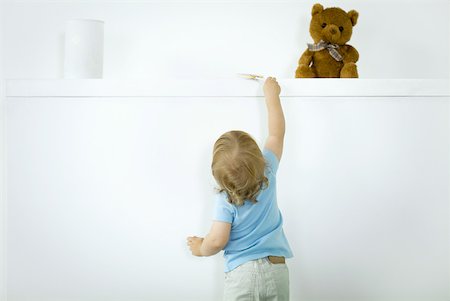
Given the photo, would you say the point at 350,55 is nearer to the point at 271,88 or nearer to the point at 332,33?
the point at 332,33

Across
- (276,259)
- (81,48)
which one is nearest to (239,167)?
(276,259)

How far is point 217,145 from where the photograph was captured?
118cm

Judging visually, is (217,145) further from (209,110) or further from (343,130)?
(343,130)

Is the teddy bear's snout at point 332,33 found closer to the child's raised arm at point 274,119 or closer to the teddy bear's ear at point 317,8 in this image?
the teddy bear's ear at point 317,8

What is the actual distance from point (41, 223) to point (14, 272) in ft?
0.45

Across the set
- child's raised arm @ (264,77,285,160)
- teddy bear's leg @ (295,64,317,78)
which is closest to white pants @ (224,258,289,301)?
child's raised arm @ (264,77,285,160)

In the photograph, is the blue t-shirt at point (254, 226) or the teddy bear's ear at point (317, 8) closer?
the blue t-shirt at point (254, 226)

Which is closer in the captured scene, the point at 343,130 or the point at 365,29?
the point at 343,130

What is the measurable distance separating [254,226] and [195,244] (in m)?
0.16

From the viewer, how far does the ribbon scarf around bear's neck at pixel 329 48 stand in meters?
1.51

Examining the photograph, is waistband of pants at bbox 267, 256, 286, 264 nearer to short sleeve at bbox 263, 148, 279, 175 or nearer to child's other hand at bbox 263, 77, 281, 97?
short sleeve at bbox 263, 148, 279, 175

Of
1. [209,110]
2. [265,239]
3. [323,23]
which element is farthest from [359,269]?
[323,23]

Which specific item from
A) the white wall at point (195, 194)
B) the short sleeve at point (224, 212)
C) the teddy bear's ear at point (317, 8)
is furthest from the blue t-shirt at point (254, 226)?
the teddy bear's ear at point (317, 8)

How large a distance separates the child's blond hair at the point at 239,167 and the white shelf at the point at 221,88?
0.19 metres
